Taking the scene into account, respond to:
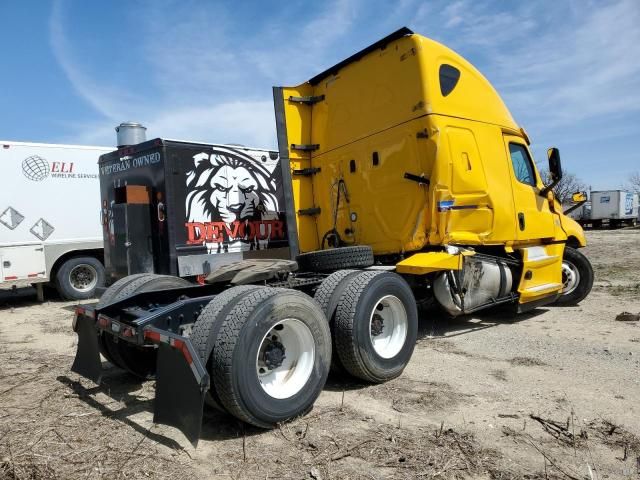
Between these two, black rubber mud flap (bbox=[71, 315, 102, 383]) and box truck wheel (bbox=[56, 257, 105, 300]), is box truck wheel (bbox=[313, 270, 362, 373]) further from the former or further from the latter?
box truck wheel (bbox=[56, 257, 105, 300])

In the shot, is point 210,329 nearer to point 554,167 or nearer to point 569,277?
point 554,167

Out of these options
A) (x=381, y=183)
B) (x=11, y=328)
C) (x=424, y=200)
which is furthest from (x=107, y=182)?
(x=424, y=200)

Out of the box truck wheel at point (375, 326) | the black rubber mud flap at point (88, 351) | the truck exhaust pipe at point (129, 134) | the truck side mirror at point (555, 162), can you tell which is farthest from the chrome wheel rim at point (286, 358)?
the truck exhaust pipe at point (129, 134)

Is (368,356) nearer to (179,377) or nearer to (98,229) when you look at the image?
(179,377)

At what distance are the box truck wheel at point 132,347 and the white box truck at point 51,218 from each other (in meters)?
6.12

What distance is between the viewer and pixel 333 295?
4.48m

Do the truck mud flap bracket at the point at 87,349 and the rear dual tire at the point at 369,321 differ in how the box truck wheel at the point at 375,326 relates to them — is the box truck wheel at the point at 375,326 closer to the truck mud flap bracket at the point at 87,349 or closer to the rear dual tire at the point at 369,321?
the rear dual tire at the point at 369,321

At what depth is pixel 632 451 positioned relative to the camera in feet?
10.3

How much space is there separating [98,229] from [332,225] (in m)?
6.24

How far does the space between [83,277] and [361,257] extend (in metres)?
7.70

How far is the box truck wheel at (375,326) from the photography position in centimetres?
429

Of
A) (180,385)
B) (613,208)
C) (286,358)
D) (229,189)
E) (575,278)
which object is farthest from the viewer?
(613,208)

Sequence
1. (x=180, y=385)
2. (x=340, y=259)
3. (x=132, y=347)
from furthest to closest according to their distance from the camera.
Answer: (x=340, y=259)
(x=132, y=347)
(x=180, y=385)

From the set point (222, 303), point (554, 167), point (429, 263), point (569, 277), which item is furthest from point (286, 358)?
point (569, 277)
